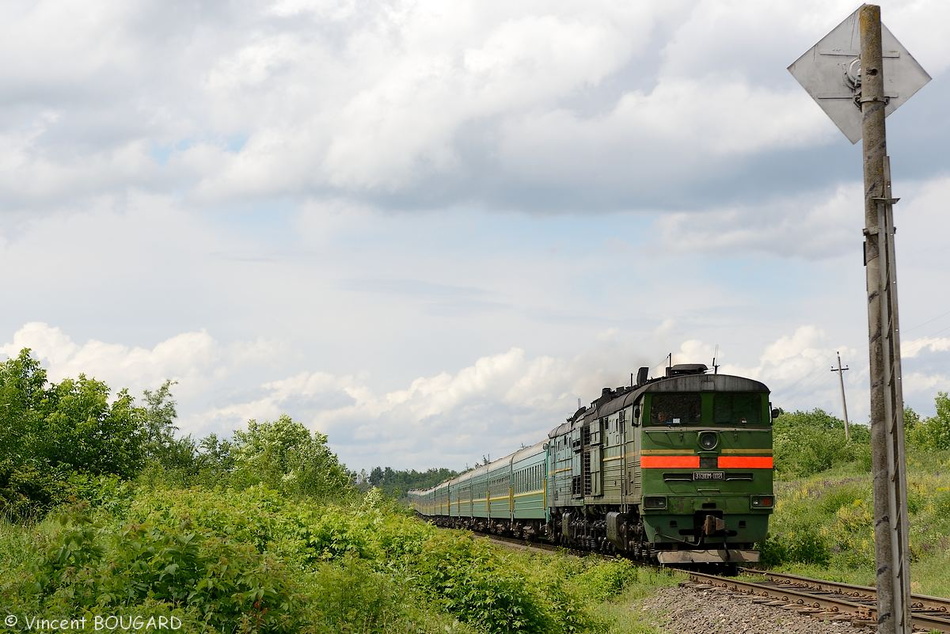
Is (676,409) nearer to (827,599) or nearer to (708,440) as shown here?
(708,440)

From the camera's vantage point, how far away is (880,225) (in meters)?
8.75

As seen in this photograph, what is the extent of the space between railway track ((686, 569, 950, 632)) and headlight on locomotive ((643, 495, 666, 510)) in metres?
1.64

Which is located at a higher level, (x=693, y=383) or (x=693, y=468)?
(x=693, y=383)

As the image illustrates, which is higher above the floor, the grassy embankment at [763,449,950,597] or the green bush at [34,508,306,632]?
the green bush at [34,508,306,632]

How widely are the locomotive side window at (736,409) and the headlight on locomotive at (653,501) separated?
215 cm

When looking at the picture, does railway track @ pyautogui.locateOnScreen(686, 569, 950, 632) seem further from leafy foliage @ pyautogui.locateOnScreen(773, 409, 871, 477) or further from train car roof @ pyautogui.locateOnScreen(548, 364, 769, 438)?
leafy foliage @ pyautogui.locateOnScreen(773, 409, 871, 477)

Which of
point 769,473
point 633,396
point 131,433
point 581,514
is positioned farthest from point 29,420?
point 769,473

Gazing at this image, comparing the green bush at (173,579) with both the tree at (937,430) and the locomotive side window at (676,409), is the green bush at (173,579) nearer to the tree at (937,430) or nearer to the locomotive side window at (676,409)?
the locomotive side window at (676,409)

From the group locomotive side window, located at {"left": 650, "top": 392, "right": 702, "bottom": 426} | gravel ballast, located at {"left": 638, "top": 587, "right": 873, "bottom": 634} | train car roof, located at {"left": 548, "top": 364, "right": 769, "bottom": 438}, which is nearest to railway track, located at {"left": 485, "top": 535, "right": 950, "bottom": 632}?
gravel ballast, located at {"left": 638, "top": 587, "right": 873, "bottom": 634}

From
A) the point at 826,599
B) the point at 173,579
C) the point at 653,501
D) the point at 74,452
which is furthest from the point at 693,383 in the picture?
the point at 74,452

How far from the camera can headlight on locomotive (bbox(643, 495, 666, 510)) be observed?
2198cm

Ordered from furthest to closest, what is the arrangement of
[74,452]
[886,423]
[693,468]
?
[74,452], [693,468], [886,423]

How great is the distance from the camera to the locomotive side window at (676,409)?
22328 millimetres

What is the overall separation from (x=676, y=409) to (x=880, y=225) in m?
14.0
